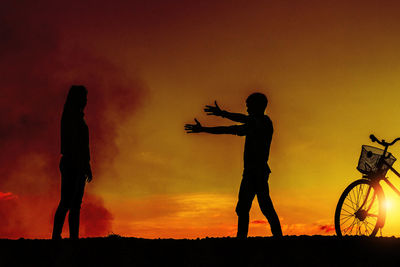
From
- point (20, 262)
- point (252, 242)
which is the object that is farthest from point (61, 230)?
point (252, 242)

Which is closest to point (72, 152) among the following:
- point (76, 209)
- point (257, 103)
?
point (76, 209)

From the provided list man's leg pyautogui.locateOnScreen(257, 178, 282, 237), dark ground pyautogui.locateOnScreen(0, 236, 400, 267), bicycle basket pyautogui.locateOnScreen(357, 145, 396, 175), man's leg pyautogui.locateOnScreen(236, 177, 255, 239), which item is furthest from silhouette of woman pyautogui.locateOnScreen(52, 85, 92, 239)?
bicycle basket pyautogui.locateOnScreen(357, 145, 396, 175)

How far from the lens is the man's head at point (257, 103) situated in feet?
30.0

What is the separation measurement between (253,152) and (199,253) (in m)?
1.96

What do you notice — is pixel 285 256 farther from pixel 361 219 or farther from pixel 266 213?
pixel 361 219

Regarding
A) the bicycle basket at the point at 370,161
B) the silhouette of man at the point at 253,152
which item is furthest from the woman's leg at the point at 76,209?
the bicycle basket at the point at 370,161

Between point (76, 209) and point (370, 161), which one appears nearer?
point (76, 209)

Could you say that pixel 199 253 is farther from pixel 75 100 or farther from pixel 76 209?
pixel 75 100

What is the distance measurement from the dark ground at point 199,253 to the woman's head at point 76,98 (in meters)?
2.11

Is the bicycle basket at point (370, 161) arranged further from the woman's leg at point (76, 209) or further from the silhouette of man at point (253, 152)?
the woman's leg at point (76, 209)

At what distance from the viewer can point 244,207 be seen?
9359 millimetres

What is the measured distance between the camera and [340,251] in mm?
8227

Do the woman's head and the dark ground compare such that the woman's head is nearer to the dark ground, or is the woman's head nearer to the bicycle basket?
the dark ground

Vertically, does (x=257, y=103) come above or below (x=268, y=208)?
above
